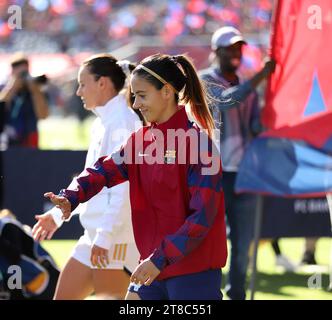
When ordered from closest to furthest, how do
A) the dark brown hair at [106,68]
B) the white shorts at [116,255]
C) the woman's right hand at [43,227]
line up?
the woman's right hand at [43,227] → the white shorts at [116,255] → the dark brown hair at [106,68]

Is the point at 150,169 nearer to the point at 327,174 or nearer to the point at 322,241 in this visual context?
the point at 327,174

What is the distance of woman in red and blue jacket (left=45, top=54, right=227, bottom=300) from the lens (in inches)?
161

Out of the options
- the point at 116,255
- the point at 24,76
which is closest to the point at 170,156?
the point at 116,255

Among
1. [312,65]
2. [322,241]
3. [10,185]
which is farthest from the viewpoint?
[322,241]

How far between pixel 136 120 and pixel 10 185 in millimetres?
3845

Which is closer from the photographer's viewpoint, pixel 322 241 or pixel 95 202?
pixel 95 202

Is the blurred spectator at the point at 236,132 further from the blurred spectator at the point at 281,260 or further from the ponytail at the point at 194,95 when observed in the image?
the ponytail at the point at 194,95

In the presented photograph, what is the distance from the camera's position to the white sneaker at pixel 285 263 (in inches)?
373

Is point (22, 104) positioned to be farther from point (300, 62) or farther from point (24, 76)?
point (300, 62)

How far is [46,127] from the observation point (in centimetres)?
3111

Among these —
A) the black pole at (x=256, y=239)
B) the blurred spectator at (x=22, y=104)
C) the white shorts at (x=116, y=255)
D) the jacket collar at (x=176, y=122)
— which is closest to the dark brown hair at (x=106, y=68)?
the white shorts at (x=116, y=255)

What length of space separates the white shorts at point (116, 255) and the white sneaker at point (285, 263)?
4.26 m

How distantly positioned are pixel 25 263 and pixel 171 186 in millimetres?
2366
